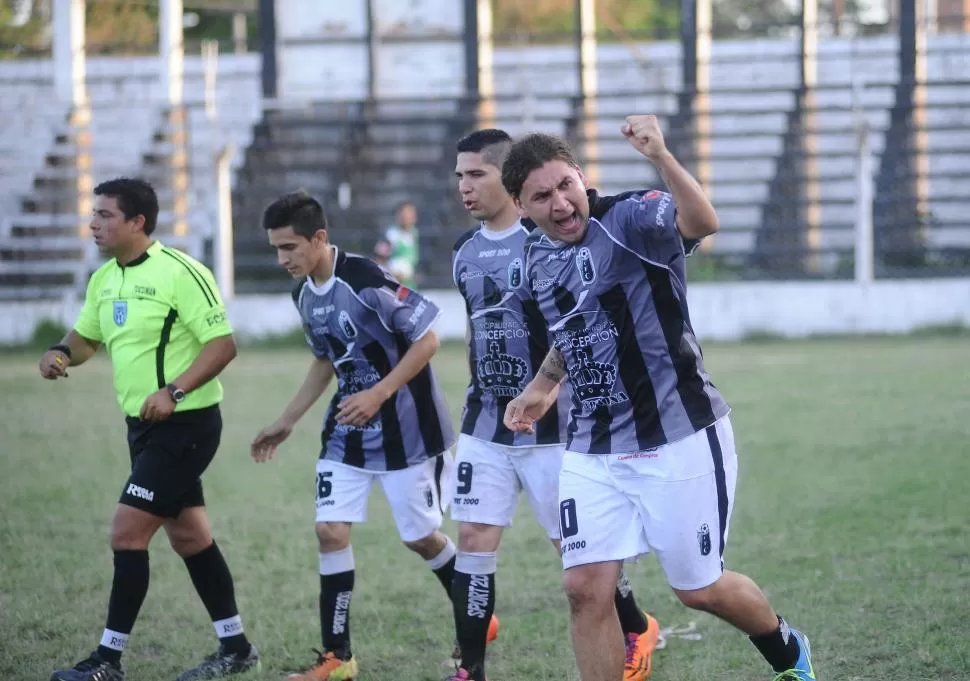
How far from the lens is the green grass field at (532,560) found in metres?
5.66

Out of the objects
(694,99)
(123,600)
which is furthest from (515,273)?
(694,99)

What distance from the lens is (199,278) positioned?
19.3 feet

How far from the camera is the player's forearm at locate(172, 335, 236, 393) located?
18.6 feet

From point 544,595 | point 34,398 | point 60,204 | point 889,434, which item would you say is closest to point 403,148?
point 60,204

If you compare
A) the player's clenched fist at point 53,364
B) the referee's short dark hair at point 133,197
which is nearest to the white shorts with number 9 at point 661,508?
the referee's short dark hair at point 133,197

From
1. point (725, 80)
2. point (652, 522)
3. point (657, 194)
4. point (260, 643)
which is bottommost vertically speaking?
point (260, 643)

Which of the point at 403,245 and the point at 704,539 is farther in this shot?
the point at 403,245

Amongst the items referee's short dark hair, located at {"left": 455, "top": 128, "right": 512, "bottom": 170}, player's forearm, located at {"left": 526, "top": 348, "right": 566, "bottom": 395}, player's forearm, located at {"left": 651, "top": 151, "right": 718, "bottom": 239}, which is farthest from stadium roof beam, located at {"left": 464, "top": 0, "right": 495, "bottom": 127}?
player's forearm, located at {"left": 651, "top": 151, "right": 718, "bottom": 239}

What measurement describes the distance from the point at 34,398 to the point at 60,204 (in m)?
9.81

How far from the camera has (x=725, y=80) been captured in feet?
91.7

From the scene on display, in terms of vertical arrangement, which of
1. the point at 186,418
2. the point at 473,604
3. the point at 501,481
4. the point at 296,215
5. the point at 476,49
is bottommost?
the point at 473,604

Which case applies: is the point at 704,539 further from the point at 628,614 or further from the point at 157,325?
the point at 157,325

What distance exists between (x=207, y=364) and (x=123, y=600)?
101 cm

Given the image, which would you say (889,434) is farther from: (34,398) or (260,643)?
(34,398)
